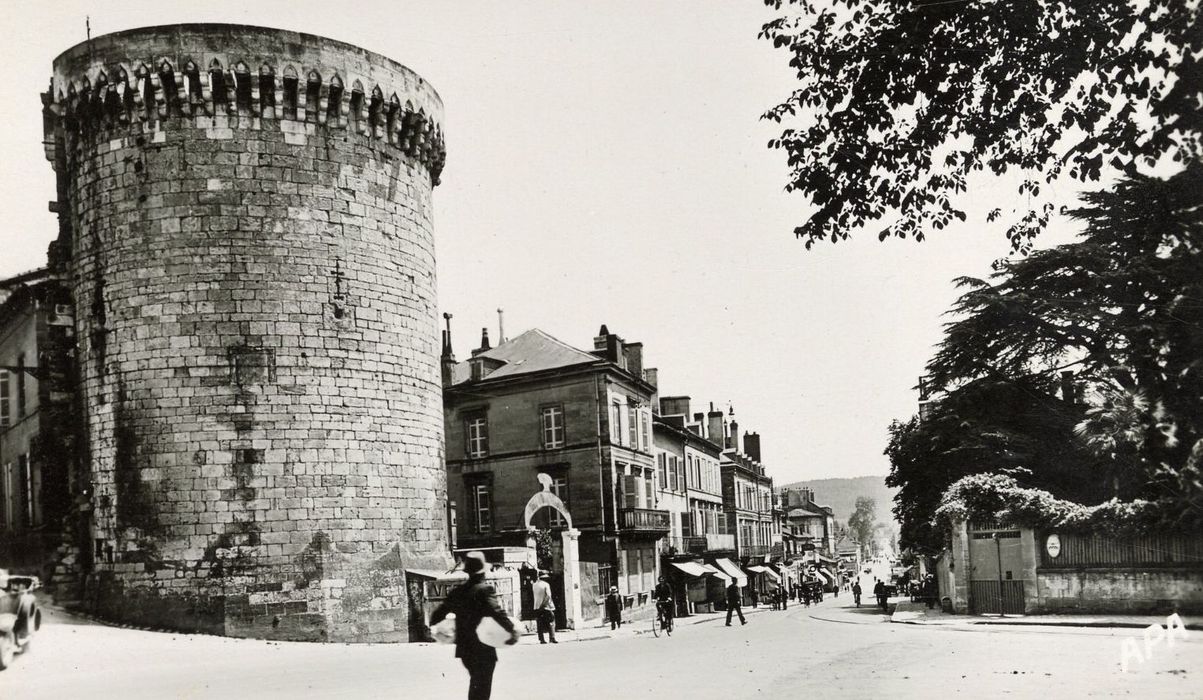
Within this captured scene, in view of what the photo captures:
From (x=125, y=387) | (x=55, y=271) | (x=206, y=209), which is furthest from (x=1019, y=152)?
(x=55, y=271)

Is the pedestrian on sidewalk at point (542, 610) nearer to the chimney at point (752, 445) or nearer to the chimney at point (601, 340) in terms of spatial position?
the chimney at point (601, 340)

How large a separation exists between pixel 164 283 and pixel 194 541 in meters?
4.61

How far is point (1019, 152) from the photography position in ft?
34.6

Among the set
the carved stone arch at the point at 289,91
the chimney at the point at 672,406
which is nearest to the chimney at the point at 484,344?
the chimney at the point at 672,406

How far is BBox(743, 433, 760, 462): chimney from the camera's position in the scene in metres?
68.3

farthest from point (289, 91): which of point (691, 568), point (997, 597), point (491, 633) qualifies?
point (691, 568)

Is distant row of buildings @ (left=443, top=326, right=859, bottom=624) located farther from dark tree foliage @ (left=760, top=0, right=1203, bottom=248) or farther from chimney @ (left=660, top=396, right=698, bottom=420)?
dark tree foliage @ (left=760, top=0, right=1203, bottom=248)

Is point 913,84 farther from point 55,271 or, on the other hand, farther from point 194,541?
point 55,271

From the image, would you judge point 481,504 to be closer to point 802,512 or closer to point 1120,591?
point 1120,591

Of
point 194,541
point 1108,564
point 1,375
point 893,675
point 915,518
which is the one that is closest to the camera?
point 893,675

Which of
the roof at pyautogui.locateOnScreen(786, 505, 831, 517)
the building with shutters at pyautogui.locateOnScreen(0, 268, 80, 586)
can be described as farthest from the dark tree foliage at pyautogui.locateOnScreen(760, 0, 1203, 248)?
the roof at pyautogui.locateOnScreen(786, 505, 831, 517)

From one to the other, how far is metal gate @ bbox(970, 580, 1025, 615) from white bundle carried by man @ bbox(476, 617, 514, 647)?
1695 cm

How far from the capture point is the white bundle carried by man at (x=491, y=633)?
27.0 feet

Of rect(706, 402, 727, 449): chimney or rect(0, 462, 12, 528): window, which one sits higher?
rect(706, 402, 727, 449): chimney
